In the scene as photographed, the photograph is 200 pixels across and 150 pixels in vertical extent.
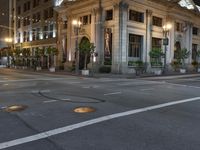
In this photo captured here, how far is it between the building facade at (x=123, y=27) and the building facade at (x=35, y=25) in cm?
459

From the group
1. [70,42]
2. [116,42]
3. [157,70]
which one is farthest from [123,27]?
[70,42]

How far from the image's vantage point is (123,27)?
3788 cm

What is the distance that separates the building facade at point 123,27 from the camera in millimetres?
38344

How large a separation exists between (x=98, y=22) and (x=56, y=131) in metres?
35.0

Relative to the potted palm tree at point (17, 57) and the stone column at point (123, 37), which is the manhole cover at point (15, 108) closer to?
the stone column at point (123, 37)

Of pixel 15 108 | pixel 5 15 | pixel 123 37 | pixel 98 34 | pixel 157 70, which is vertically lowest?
pixel 15 108

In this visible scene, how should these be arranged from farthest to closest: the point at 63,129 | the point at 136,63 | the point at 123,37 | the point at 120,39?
1. the point at 136,63
2. the point at 123,37
3. the point at 120,39
4. the point at 63,129

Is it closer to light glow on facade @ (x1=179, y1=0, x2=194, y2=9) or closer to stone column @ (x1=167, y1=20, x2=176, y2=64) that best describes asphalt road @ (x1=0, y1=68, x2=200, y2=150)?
stone column @ (x1=167, y1=20, x2=176, y2=64)

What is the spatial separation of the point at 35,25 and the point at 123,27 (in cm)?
3055

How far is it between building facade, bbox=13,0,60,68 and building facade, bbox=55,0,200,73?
15.1 feet

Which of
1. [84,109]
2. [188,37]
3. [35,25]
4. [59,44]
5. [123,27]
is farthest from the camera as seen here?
[35,25]

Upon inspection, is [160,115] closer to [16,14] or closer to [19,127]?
[19,127]

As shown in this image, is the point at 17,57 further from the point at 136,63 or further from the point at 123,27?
the point at 136,63

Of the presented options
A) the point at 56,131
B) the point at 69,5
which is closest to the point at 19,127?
the point at 56,131
